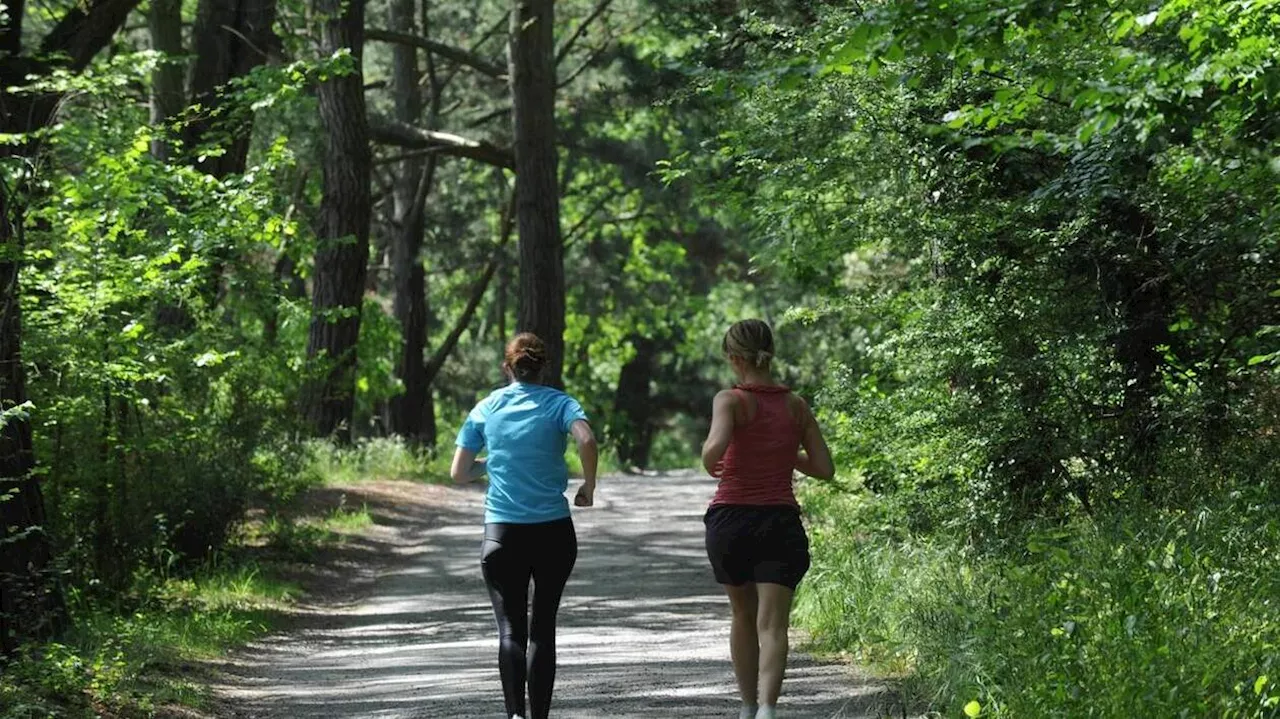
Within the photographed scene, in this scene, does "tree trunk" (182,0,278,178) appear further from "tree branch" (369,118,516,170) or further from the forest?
"tree branch" (369,118,516,170)

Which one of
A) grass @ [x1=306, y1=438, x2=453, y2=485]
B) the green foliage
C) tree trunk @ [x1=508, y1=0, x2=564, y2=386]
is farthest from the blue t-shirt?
tree trunk @ [x1=508, y1=0, x2=564, y2=386]

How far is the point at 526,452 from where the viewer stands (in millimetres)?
8211

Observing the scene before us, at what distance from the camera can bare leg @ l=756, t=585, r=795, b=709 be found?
773cm

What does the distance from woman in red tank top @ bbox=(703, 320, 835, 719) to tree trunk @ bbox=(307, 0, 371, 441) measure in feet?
51.6

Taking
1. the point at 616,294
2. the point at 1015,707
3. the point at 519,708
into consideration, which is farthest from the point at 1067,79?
the point at 616,294

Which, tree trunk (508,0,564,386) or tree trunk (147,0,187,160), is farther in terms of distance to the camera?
tree trunk (508,0,564,386)

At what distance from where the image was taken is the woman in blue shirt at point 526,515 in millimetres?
8203

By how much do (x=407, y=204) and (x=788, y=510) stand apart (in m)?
29.5

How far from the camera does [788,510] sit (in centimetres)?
778

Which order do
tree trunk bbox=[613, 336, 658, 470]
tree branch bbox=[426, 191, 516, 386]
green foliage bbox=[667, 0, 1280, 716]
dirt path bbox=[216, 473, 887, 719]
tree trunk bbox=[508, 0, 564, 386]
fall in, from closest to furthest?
green foliage bbox=[667, 0, 1280, 716] < dirt path bbox=[216, 473, 887, 719] < tree trunk bbox=[508, 0, 564, 386] < tree branch bbox=[426, 191, 516, 386] < tree trunk bbox=[613, 336, 658, 470]

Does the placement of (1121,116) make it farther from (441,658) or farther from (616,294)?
(616,294)

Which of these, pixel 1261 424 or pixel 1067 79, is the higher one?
pixel 1067 79

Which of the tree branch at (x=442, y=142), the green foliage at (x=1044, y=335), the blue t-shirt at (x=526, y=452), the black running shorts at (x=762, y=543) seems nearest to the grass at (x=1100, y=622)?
the green foliage at (x=1044, y=335)

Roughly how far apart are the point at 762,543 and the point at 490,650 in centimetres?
531
